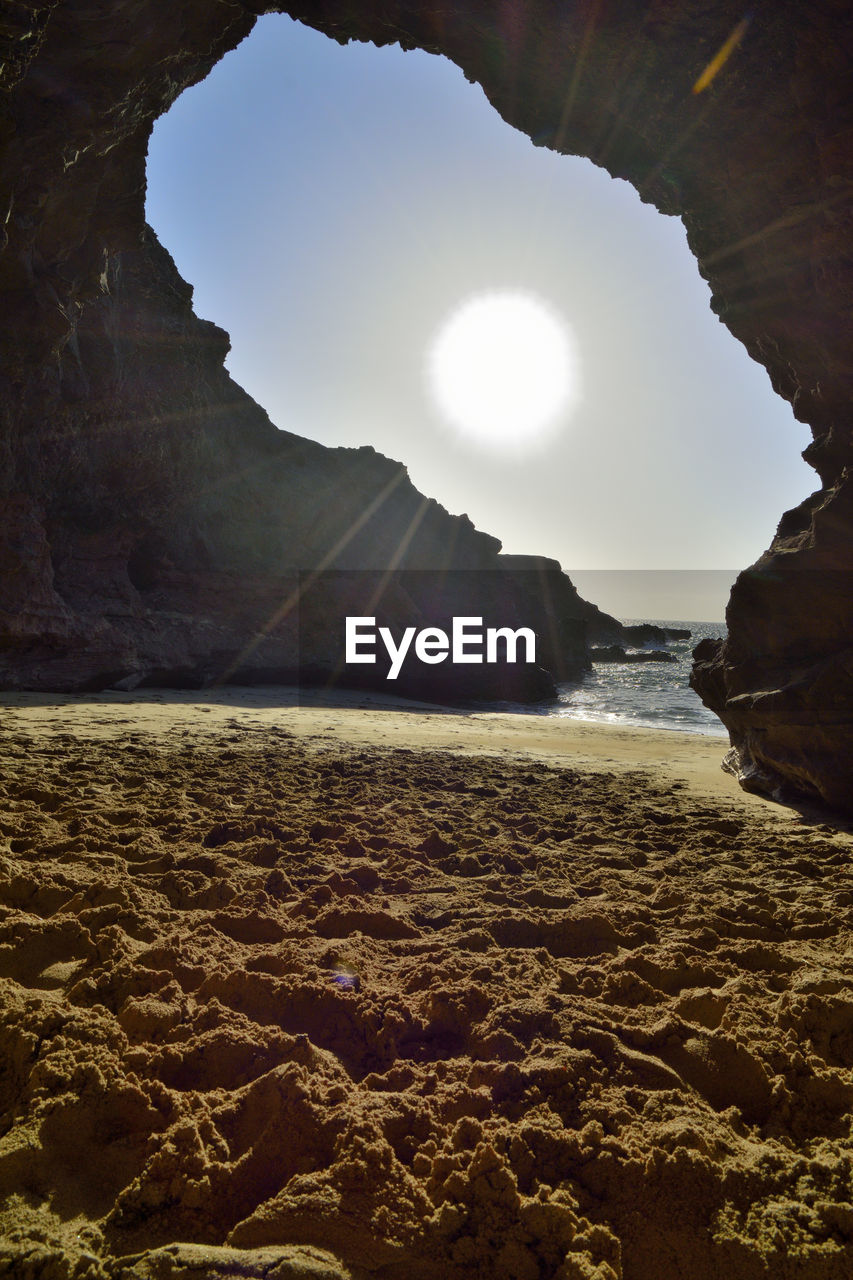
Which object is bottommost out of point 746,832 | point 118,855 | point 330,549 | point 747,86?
point 746,832

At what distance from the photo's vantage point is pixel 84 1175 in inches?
56.6

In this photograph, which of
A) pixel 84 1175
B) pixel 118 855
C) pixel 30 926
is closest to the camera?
pixel 84 1175

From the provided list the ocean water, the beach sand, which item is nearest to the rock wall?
the beach sand

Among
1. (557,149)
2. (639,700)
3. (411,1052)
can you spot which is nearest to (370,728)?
(411,1052)

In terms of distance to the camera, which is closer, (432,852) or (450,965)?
(450,965)

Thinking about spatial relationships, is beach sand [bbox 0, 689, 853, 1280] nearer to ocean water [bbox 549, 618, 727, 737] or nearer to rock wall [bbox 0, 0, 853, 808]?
rock wall [bbox 0, 0, 853, 808]

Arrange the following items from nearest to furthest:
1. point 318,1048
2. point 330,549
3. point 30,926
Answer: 1. point 318,1048
2. point 30,926
3. point 330,549

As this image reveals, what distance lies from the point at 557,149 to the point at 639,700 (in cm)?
1729

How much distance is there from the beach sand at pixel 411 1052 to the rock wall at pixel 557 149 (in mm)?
3460

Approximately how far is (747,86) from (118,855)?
32.2 ft

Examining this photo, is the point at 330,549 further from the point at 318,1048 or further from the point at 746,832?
the point at 318,1048

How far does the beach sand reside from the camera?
1323 millimetres

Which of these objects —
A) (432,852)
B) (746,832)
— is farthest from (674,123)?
(432,852)

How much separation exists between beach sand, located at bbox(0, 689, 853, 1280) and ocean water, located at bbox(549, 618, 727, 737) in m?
11.8
